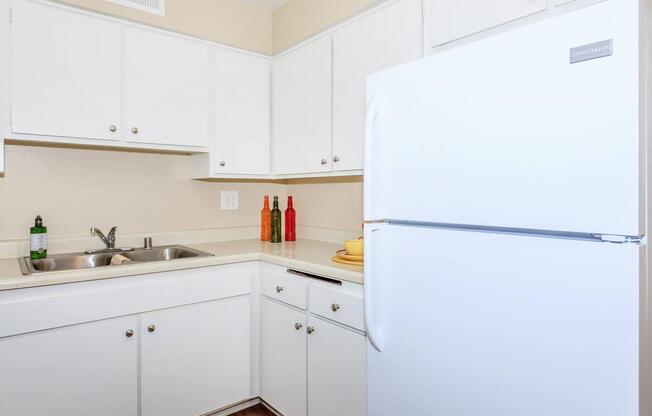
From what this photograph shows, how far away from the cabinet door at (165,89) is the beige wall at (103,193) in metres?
0.31

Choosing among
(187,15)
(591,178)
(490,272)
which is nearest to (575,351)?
(490,272)

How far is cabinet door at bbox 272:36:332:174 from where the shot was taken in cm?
214

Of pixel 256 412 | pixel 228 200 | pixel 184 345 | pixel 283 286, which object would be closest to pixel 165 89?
pixel 228 200

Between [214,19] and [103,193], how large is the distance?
46.6 inches

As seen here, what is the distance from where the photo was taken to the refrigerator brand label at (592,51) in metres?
0.80

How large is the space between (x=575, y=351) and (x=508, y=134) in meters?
0.50

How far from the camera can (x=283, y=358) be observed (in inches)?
77.1

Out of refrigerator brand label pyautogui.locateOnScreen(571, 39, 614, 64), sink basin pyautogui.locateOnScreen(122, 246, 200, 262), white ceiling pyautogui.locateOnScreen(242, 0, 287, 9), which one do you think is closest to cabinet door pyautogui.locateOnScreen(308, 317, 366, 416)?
sink basin pyautogui.locateOnScreen(122, 246, 200, 262)

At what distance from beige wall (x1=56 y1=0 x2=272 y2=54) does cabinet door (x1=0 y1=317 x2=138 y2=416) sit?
1494 millimetres

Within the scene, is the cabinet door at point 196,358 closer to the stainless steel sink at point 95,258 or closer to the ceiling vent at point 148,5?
the stainless steel sink at point 95,258

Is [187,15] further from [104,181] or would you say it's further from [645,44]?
[645,44]

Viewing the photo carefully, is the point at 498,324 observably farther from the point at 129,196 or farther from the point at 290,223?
the point at 129,196

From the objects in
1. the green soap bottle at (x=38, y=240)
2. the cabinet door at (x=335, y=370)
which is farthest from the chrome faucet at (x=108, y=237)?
the cabinet door at (x=335, y=370)

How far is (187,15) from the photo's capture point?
7.38 feet
